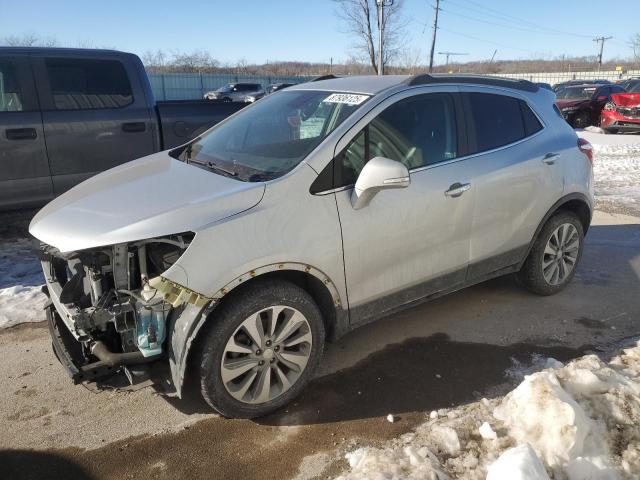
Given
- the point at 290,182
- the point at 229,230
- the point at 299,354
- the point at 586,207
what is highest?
the point at 290,182

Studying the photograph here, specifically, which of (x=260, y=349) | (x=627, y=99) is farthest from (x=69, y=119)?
(x=627, y=99)

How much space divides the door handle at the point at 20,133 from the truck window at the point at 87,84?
14.3 inches

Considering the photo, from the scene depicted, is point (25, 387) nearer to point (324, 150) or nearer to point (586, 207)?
point (324, 150)

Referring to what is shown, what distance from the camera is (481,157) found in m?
3.71

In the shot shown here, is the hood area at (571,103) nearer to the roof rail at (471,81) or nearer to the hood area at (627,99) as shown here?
the hood area at (627,99)

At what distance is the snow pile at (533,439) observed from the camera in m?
2.39

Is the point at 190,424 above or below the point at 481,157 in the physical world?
below

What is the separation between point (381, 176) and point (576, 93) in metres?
20.0

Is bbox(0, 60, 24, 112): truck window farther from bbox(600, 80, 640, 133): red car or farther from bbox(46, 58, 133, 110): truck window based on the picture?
bbox(600, 80, 640, 133): red car

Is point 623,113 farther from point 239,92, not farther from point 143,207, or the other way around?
point 239,92

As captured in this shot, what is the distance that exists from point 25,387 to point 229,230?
1.84m

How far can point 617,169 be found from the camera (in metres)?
10.8

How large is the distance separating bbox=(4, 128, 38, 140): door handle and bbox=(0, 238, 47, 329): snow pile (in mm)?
1218

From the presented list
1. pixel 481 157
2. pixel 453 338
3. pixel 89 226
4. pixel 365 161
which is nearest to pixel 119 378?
pixel 89 226
